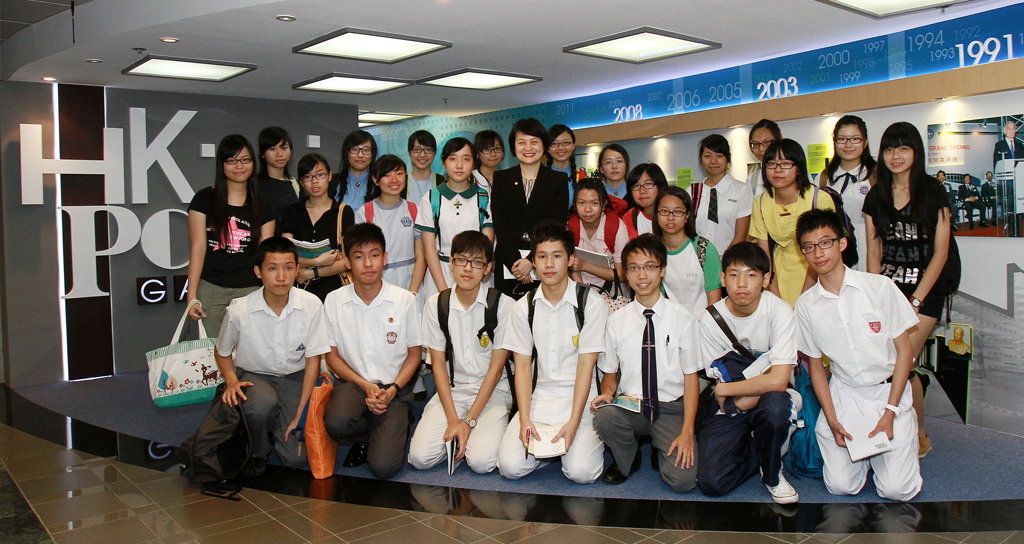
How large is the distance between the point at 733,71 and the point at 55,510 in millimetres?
6517

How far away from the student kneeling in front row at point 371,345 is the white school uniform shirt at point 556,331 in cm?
63

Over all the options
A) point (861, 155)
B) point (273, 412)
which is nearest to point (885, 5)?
point (861, 155)

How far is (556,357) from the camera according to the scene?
4289 mm

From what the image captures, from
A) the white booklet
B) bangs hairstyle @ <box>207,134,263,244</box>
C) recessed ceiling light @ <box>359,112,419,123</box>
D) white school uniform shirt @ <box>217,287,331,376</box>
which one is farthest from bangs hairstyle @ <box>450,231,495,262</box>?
recessed ceiling light @ <box>359,112,419,123</box>

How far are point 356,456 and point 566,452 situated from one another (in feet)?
4.32

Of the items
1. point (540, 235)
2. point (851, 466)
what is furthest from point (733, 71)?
point (851, 466)

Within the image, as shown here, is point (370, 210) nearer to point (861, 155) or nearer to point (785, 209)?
point (785, 209)

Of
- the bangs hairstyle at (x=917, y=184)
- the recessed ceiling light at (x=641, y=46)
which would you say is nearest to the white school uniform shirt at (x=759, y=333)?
the bangs hairstyle at (x=917, y=184)

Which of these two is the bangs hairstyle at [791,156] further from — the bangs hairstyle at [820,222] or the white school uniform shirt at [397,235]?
the white school uniform shirt at [397,235]

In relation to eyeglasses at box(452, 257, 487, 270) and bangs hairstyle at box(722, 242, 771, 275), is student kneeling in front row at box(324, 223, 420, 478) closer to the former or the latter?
eyeglasses at box(452, 257, 487, 270)

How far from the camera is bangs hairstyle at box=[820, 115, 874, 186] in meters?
4.84

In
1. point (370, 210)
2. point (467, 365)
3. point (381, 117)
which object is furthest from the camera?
point (381, 117)

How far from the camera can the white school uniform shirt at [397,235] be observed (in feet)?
17.7

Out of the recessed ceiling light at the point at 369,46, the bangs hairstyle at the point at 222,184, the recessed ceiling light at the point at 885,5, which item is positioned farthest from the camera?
the recessed ceiling light at the point at 369,46
